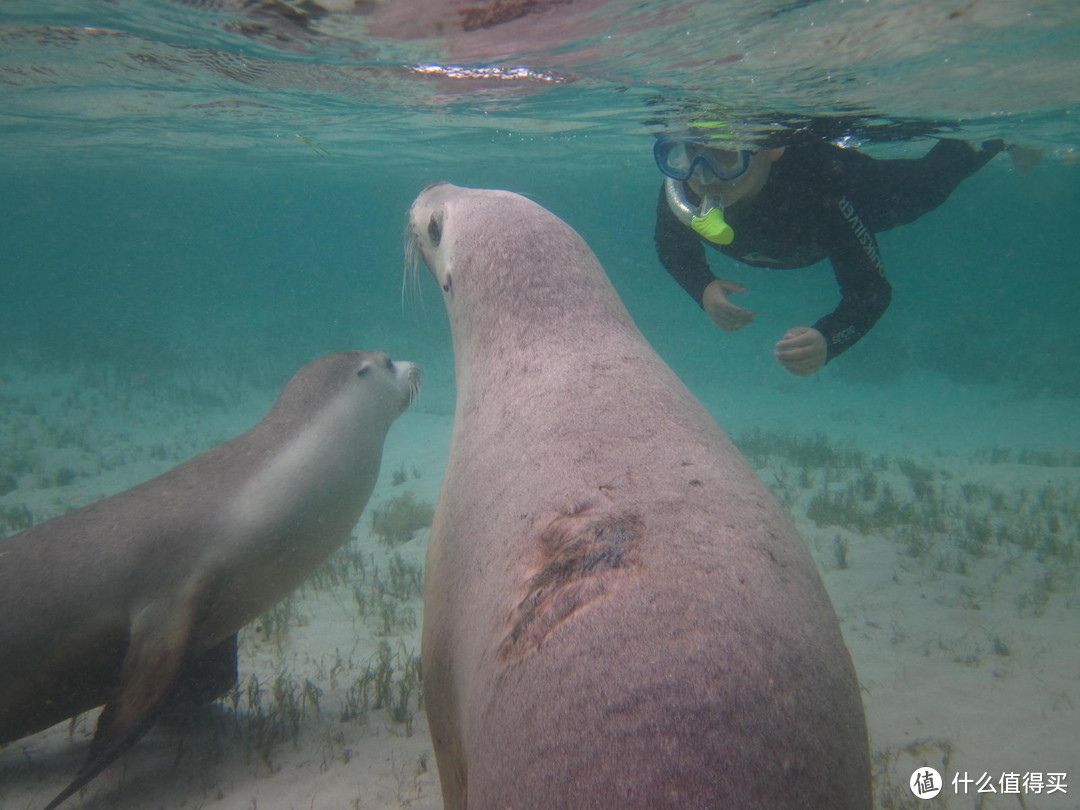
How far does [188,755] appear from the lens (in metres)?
3.39

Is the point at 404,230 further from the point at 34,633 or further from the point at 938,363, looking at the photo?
the point at 938,363

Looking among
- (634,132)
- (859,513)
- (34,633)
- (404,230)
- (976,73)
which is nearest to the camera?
(34,633)

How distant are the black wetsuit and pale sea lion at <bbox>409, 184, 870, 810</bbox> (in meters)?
3.37

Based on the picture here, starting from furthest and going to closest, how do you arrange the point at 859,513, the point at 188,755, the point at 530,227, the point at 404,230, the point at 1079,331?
the point at 1079,331 < the point at 859,513 < the point at 404,230 < the point at 188,755 < the point at 530,227

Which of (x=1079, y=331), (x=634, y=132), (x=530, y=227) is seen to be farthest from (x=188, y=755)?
(x=1079, y=331)

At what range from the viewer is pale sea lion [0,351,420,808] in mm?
2715

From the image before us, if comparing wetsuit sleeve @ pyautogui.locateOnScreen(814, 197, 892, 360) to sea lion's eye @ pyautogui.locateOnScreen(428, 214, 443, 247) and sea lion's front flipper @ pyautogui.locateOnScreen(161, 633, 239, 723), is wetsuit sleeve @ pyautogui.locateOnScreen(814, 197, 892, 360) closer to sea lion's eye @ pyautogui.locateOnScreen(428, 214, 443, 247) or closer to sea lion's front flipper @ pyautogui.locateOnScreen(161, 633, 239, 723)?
sea lion's eye @ pyautogui.locateOnScreen(428, 214, 443, 247)

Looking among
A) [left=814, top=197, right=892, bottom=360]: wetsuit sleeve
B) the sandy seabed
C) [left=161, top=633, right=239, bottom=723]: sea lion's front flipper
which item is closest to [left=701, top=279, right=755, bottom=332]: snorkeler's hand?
[left=814, top=197, right=892, bottom=360]: wetsuit sleeve

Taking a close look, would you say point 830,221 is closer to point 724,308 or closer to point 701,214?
point 701,214

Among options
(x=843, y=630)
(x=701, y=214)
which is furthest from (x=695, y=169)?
(x=843, y=630)

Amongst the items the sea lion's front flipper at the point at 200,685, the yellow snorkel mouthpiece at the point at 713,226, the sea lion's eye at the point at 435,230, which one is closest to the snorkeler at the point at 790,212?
the yellow snorkel mouthpiece at the point at 713,226

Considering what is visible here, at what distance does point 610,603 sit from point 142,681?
2470 mm

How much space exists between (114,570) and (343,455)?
1.27 metres

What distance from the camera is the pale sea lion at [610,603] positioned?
3.89 feet
